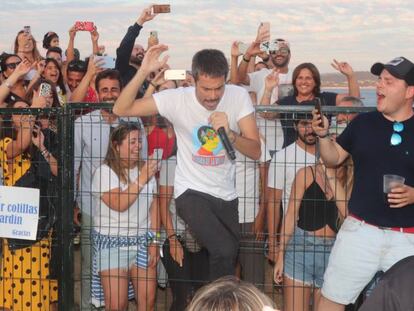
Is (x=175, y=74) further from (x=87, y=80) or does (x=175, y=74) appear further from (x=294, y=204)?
(x=87, y=80)

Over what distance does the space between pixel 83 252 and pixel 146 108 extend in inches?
52.9

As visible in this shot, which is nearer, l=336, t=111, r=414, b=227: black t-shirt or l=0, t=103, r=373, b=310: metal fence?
l=336, t=111, r=414, b=227: black t-shirt

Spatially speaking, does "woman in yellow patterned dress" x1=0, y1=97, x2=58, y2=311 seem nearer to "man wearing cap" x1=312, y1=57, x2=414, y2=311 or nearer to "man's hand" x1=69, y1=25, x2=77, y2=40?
"man wearing cap" x1=312, y1=57, x2=414, y2=311

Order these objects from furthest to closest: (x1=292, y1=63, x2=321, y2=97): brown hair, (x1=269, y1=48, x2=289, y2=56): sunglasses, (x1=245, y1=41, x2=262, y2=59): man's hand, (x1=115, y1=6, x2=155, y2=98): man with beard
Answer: (x1=269, y1=48, x2=289, y2=56): sunglasses
(x1=115, y1=6, x2=155, y2=98): man with beard
(x1=245, y1=41, x2=262, y2=59): man's hand
(x1=292, y1=63, x2=321, y2=97): brown hair

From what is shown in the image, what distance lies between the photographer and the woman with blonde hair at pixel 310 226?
18.6ft

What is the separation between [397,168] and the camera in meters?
4.98

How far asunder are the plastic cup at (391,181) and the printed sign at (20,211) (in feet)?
8.35

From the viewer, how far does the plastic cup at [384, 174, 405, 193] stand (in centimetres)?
482

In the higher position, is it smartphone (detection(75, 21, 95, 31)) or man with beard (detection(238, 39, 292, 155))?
smartphone (detection(75, 21, 95, 31))

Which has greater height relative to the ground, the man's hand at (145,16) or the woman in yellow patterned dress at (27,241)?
the man's hand at (145,16)

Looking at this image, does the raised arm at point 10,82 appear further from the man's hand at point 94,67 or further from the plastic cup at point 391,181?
the plastic cup at point 391,181

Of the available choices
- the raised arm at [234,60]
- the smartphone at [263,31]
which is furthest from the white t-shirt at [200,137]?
the raised arm at [234,60]

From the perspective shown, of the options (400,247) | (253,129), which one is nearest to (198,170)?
(253,129)

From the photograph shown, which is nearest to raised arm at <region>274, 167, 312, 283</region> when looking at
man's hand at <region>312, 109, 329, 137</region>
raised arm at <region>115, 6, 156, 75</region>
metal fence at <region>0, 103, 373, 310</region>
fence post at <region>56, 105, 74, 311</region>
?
metal fence at <region>0, 103, 373, 310</region>
